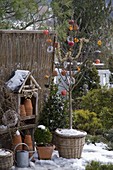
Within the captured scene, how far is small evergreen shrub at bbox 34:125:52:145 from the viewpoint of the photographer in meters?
5.47

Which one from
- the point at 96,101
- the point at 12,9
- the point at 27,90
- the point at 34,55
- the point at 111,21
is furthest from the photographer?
the point at 111,21

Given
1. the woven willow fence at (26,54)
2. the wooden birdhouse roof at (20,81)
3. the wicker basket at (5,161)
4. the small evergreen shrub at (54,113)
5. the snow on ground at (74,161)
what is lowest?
the snow on ground at (74,161)

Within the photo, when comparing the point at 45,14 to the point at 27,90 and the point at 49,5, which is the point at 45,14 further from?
the point at 27,90

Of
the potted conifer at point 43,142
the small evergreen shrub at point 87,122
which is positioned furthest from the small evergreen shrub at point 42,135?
the small evergreen shrub at point 87,122

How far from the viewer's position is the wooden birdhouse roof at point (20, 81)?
5.20 meters

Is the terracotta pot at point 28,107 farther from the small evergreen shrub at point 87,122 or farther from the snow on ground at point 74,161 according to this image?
the small evergreen shrub at point 87,122

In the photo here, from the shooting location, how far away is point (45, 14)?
663 cm

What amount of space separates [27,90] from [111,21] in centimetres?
983

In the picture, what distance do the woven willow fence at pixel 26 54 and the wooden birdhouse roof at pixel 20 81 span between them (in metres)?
0.12

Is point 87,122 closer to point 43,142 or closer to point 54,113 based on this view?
point 54,113

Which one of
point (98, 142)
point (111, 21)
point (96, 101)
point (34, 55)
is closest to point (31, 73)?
point (34, 55)

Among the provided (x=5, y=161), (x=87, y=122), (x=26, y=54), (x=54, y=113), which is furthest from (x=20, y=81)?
(x=87, y=122)

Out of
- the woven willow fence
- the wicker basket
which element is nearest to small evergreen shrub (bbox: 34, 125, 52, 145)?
the woven willow fence

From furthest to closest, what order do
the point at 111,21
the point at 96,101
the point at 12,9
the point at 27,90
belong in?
the point at 111,21 < the point at 96,101 < the point at 12,9 < the point at 27,90
